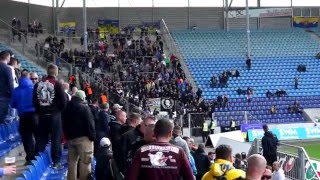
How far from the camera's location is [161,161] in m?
4.58

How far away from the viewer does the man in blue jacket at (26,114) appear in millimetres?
7840

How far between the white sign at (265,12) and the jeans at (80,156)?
33.4 meters

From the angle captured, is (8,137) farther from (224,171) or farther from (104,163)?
(224,171)

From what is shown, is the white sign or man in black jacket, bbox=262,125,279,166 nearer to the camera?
man in black jacket, bbox=262,125,279,166

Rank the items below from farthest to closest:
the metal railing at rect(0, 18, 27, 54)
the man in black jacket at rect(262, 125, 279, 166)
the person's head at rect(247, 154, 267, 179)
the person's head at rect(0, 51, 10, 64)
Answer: the metal railing at rect(0, 18, 27, 54) → the man in black jacket at rect(262, 125, 279, 166) → the person's head at rect(0, 51, 10, 64) → the person's head at rect(247, 154, 267, 179)

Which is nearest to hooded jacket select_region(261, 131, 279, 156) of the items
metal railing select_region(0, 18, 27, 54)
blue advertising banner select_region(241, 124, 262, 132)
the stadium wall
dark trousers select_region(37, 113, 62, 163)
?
dark trousers select_region(37, 113, 62, 163)

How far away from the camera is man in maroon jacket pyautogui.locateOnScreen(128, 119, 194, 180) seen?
457 cm

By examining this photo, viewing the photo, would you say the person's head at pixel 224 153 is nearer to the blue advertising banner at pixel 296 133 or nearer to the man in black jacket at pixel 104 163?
the man in black jacket at pixel 104 163

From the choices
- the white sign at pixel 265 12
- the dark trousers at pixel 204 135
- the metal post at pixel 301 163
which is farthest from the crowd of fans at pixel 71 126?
the white sign at pixel 265 12

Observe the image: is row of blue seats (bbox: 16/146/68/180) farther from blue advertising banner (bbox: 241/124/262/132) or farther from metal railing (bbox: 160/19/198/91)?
metal railing (bbox: 160/19/198/91)

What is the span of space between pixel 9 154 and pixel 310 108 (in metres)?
26.5

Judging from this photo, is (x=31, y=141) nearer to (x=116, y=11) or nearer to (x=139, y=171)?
(x=139, y=171)

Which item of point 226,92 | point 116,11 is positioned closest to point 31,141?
point 226,92

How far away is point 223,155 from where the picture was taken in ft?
18.2
